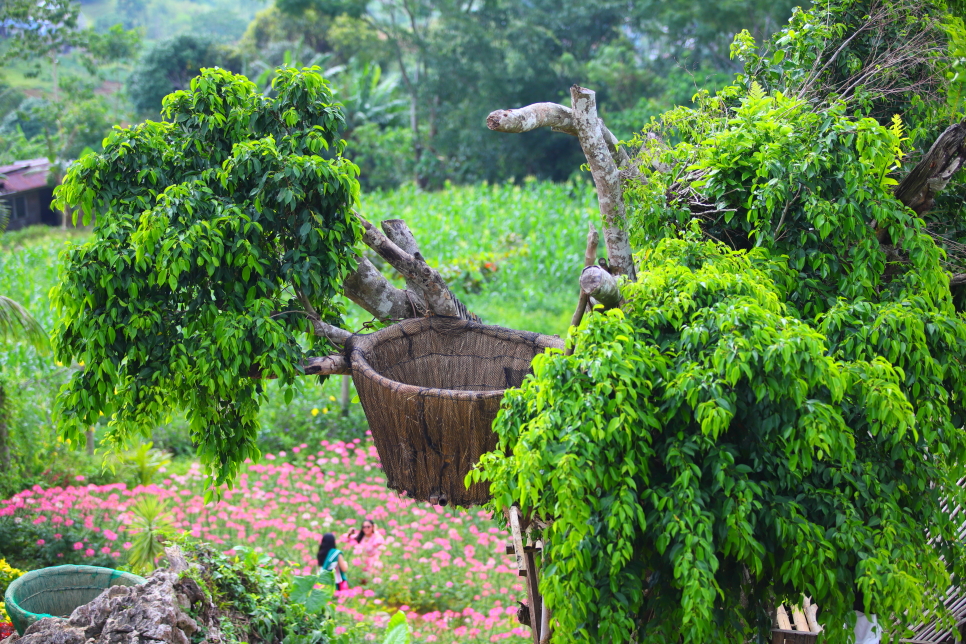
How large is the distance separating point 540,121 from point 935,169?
71.1 inches

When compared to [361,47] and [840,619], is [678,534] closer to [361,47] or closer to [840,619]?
[840,619]

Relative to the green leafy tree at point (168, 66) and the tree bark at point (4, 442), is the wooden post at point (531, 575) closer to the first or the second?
the tree bark at point (4, 442)

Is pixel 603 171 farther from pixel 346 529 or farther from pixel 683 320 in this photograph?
pixel 346 529

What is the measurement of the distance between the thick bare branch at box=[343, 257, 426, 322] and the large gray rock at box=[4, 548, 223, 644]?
70.8 inches

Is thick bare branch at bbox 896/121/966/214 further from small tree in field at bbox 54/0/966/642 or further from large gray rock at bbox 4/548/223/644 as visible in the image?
large gray rock at bbox 4/548/223/644

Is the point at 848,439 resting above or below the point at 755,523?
above

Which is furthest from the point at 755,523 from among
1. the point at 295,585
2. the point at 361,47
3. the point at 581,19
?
the point at 361,47

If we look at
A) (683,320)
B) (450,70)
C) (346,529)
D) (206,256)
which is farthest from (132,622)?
(450,70)

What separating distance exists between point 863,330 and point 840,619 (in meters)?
1.02

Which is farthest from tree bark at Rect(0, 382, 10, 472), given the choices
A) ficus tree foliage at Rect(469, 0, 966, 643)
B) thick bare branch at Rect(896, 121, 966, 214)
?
thick bare branch at Rect(896, 121, 966, 214)

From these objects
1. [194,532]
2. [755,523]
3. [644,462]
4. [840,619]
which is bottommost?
[194,532]

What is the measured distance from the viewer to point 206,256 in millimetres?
3619

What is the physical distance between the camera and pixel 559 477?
262 centimetres

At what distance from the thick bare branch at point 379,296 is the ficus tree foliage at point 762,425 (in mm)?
1666
